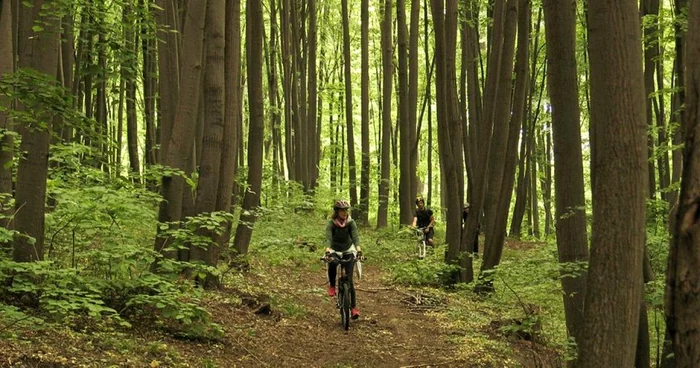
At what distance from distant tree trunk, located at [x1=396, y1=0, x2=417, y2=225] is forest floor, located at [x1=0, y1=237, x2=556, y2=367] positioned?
718 cm

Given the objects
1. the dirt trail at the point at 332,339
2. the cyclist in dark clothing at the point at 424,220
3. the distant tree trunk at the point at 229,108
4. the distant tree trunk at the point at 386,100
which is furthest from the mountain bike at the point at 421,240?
the distant tree trunk at the point at 229,108

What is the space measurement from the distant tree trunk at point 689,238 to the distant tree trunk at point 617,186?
3.90ft

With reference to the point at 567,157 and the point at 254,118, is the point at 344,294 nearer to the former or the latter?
the point at 567,157

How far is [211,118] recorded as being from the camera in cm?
913

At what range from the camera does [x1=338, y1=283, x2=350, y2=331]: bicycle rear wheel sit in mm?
9352

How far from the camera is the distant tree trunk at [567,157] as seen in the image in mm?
6332

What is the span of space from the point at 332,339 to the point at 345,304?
2.21 feet

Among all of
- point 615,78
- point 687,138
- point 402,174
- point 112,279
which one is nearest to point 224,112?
point 112,279

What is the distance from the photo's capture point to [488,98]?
41.3 ft

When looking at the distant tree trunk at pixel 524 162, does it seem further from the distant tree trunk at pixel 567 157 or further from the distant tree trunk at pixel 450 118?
the distant tree trunk at pixel 567 157

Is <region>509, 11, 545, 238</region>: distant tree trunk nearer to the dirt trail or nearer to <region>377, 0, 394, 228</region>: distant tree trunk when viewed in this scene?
<region>377, 0, 394, 228</region>: distant tree trunk

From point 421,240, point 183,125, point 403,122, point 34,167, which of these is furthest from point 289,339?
point 403,122

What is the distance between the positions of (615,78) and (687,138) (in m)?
1.46

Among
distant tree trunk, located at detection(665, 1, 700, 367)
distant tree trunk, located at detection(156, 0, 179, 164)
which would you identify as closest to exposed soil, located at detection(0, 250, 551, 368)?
distant tree trunk, located at detection(156, 0, 179, 164)
